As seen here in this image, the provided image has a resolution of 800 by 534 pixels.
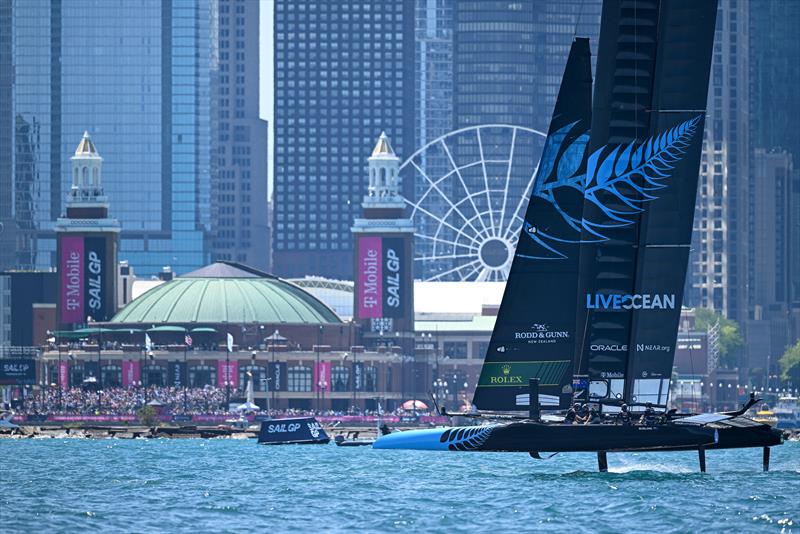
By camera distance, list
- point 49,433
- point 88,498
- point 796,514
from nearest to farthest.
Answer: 1. point 796,514
2. point 88,498
3. point 49,433

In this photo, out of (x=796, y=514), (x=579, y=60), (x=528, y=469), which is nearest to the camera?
(x=796, y=514)

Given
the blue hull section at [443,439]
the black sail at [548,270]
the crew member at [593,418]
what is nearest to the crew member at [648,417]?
the crew member at [593,418]

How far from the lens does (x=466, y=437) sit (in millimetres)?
77375

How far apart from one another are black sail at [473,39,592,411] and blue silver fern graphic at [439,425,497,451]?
380 centimetres

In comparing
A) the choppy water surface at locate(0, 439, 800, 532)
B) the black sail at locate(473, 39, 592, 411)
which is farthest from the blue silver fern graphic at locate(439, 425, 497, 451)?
the black sail at locate(473, 39, 592, 411)

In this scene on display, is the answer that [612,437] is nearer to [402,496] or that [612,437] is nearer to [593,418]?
[593,418]

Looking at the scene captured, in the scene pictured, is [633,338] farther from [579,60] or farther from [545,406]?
[579,60]

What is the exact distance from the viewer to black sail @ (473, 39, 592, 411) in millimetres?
81938

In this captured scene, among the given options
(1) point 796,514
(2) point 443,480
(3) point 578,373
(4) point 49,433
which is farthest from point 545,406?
(4) point 49,433

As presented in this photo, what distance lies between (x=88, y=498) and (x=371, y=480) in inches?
550

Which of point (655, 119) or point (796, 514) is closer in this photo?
point (796, 514)

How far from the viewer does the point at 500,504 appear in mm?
72875

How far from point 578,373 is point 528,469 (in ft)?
61.0

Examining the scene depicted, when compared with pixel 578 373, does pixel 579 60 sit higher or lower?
higher
